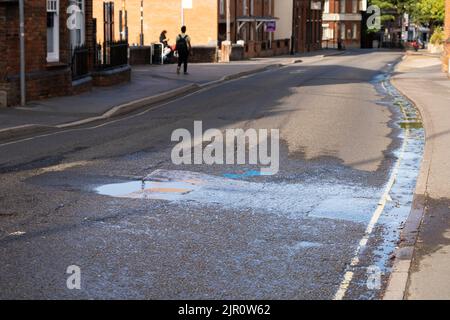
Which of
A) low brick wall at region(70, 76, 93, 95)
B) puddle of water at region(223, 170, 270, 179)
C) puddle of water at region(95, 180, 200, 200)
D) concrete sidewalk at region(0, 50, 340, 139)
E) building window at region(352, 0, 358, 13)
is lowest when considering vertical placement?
puddle of water at region(223, 170, 270, 179)

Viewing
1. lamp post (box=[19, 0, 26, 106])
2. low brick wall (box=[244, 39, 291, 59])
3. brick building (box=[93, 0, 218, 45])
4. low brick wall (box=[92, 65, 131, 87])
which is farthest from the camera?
low brick wall (box=[244, 39, 291, 59])

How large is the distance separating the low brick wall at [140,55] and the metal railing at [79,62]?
17.1 meters

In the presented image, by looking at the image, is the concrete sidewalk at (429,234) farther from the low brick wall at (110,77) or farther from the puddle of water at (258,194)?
the low brick wall at (110,77)

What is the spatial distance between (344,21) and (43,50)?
112166 millimetres

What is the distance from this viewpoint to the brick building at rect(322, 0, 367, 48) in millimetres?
130913

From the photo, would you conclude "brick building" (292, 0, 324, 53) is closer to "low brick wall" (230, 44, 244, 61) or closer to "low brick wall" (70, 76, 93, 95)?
"low brick wall" (230, 44, 244, 61)

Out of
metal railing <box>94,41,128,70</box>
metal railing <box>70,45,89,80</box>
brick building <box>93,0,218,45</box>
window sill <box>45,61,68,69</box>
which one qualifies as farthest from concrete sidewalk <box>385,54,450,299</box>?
brick building <box>93,0,218,45</box>

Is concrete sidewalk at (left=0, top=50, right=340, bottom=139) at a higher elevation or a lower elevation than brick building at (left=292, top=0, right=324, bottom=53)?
lower

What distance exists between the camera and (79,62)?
87.4ft

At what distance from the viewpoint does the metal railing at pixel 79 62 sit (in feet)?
85.0

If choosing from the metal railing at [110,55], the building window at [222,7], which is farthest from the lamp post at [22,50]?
the building window at [222,7]

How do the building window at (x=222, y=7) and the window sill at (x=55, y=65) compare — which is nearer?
the window sill at (x=55, y=65)

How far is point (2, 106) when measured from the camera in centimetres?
2073

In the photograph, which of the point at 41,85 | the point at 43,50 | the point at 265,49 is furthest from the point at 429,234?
the point at 265,49
